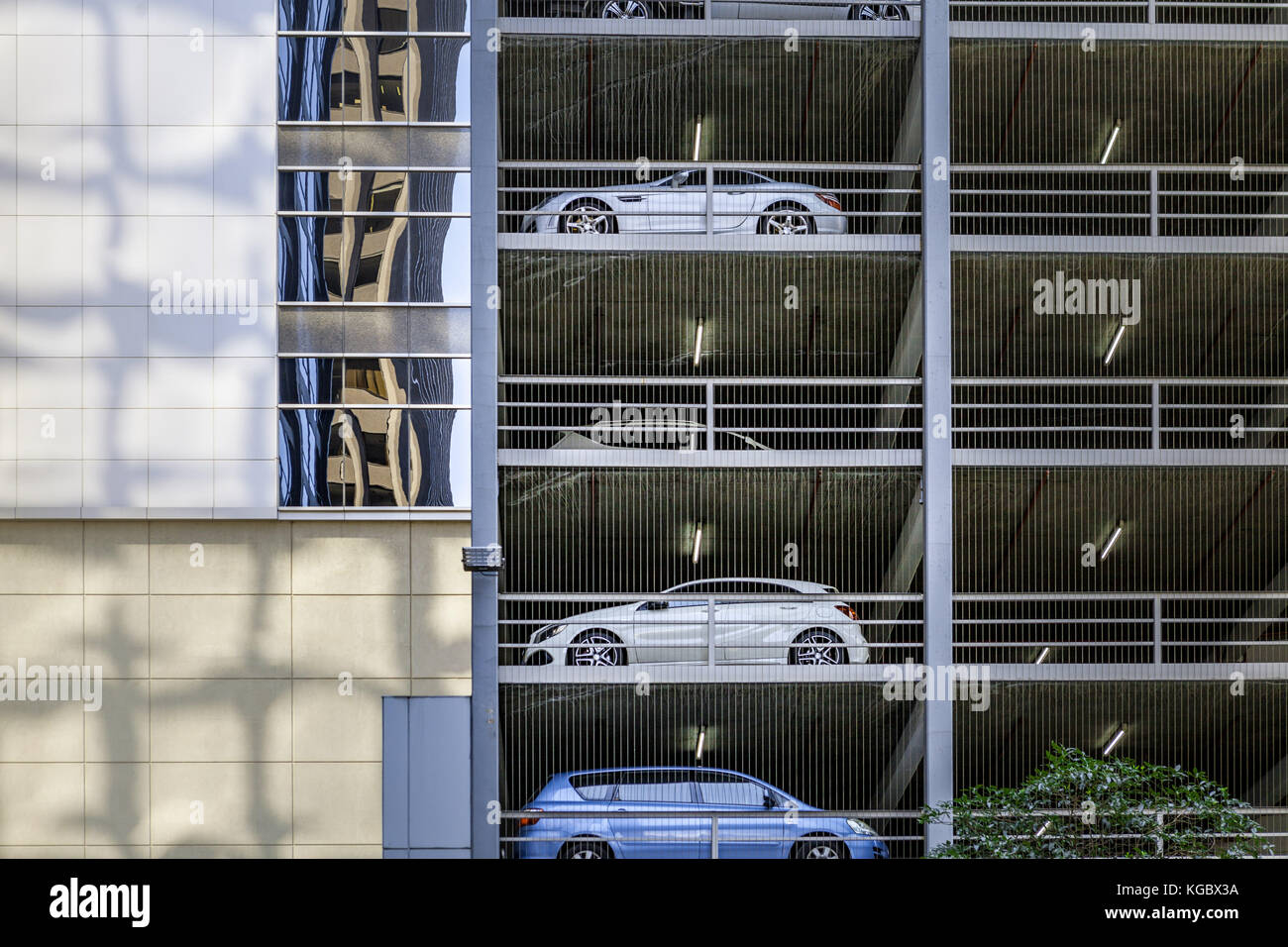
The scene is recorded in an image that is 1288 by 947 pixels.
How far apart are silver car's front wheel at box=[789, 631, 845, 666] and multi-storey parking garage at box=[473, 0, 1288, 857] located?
0.03m

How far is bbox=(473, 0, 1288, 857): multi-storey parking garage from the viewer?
1056 cm

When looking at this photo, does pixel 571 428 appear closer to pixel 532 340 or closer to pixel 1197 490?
pixel 532 340

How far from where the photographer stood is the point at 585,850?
1005cm

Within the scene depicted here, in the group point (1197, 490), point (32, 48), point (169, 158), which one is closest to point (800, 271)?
point (1197, 490)

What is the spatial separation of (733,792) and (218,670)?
5.04 metres

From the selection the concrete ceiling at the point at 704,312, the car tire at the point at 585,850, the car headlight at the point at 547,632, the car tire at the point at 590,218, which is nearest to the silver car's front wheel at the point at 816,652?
the car headlight at the point at 547,632

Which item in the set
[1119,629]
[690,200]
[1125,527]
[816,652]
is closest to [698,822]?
[816,652]

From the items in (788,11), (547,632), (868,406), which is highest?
(788,11)

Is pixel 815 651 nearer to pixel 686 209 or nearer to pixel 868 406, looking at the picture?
pixel 868 406

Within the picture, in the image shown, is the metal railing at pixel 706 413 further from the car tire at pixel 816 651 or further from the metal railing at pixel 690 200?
the car tire at pixel 816 651

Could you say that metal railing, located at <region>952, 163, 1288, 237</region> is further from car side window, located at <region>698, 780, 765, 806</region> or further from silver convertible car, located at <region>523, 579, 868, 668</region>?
car side window, located at <region>698, 780, 765, 806</region>

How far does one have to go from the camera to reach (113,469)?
10.3m

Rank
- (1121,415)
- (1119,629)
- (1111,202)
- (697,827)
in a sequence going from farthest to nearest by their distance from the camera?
(1121,415) < (1111,202) < (1119,629) < (697,827)

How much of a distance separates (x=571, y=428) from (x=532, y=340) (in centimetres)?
153
